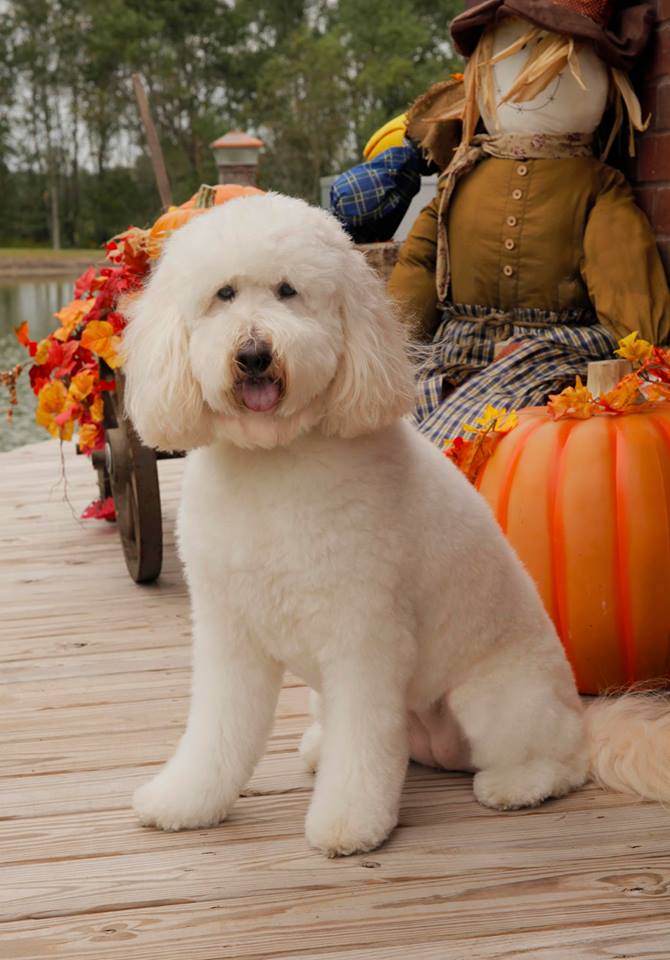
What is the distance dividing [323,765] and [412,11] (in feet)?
82.8

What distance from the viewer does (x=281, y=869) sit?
1.70 metres

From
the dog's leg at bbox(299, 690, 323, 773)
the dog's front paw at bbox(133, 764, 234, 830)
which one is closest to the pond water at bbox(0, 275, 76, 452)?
the dog's leg at bbox(299, 690, 323, 773)

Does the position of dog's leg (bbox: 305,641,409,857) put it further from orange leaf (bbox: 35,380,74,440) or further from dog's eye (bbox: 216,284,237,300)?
orange leaf (bbox: 35,380,74,440)

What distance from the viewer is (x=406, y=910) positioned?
158 centimetres

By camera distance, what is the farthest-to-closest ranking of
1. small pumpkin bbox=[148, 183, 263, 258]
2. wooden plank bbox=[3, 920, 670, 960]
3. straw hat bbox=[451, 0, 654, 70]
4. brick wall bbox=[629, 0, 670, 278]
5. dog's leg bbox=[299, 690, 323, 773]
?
small pumpkin bbox=[148, 183, 263, 258]
brick wall bbox=[629, 0, 670, 278]
straw hat bbox=[451, 0, 654, 70]
dog's leg bbox=[299, 690, 323, 773]
wooden plank bbox=[3, 920, 670, 960]

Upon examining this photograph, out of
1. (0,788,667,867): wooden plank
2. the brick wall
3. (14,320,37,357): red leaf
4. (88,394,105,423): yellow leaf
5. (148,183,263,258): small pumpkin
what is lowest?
(0,788,667,867): wooden plank

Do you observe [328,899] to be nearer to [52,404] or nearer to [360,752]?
[360,752]

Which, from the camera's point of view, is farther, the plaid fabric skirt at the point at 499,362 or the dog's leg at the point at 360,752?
the plaid fabric skirt at the point at 499,362

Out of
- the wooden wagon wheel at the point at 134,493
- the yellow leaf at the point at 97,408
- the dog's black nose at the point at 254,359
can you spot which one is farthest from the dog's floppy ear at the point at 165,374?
the yellow leaf at the point at 97,408

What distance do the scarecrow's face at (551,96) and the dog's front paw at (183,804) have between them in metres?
1.82

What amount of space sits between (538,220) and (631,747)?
1.39 m

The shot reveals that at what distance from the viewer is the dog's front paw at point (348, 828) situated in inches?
67.2

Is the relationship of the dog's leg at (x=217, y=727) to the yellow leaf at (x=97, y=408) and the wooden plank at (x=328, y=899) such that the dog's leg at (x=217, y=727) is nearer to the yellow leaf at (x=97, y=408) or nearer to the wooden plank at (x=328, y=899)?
the wooden plank at (x=328, y=899)

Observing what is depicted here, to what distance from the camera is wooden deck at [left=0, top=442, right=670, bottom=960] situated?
1518 mm
